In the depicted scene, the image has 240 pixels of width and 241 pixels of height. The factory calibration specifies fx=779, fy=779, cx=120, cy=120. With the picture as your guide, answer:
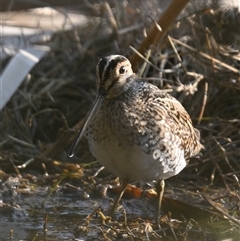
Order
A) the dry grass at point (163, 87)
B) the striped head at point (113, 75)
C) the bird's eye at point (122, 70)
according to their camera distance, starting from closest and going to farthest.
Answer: the striped head at point (113, 75)
the bird's eye at point (122, 70)
the dry grass at point (163, 87)

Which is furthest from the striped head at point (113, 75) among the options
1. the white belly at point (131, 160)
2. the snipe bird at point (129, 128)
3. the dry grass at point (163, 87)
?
the dry grass at point (163, 87)

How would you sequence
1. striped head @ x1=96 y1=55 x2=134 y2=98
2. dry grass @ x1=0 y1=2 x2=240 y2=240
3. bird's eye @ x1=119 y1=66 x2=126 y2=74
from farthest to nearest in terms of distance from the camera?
dry grass @ x1=0 y1=2 x2=240 y2=240, bird's eye @ x1=119 y1=66 x2=126 y2=74, striped head @ x1=96 y1=55 x2=134 y2=98

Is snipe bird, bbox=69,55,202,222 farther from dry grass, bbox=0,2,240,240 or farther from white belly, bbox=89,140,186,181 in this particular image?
dry grass, bbox=0,2,240,240

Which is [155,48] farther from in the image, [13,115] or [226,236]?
[226,236]

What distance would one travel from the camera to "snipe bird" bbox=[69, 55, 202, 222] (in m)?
3.93

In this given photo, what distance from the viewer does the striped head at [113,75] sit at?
3.86 metres

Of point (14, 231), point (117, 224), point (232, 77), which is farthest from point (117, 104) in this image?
point (232, 77)

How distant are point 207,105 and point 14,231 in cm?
187

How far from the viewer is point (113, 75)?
12.9ft

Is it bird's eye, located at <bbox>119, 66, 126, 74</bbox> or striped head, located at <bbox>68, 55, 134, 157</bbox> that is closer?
striped head, located at <bbox>68, 55, 134, 157</bbox>

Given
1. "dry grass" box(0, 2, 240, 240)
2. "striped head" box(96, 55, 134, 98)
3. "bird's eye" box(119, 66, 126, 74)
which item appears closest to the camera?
"striped head" box(96, 55, 134, 98)

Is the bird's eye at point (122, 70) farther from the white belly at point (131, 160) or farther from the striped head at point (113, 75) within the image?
the white belly at point (131, 160)

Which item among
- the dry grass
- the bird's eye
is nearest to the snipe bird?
the bird's eye

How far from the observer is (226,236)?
379cm
